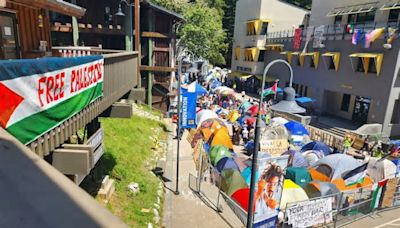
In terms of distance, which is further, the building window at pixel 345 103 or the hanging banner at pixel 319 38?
the hanging banner at pixel 319 38

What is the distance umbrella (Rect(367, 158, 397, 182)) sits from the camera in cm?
1467

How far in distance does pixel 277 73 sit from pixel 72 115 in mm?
39719

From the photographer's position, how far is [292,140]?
22359 mm

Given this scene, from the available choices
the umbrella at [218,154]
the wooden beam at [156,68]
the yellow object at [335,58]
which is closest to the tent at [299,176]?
the umbrella at [218,154]

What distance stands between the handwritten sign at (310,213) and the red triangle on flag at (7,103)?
9844 mm

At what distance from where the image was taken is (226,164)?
1530cm

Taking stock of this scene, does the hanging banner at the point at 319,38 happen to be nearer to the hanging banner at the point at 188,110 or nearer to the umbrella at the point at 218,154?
the hanging banner at the point at 188,110

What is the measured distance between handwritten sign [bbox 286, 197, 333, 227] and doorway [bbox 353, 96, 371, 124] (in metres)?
19.7

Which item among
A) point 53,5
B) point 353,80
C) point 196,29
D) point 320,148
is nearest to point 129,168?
point 53,5

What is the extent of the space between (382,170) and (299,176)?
4425 mm

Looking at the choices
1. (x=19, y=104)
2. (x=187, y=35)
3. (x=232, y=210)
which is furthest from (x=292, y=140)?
(x=187, y=35)

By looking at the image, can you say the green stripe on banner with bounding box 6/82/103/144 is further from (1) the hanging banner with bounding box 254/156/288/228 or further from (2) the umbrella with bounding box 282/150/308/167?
(2) the umbrella with bounding box 282/150/308/167

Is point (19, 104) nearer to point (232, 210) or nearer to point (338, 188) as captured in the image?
point (232, 210)

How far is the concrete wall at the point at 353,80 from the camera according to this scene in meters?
25.0
